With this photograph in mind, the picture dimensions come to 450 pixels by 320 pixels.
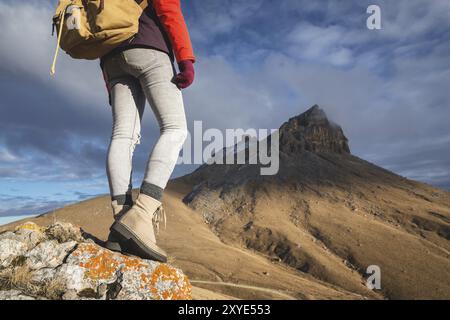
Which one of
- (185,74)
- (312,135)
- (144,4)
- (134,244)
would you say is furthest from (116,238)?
(312,135)

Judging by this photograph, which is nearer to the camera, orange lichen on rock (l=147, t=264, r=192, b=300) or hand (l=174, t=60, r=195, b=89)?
orange lichen on rock (l=147, t=264, r=192, b=300)

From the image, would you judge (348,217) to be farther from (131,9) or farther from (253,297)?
(131,9)

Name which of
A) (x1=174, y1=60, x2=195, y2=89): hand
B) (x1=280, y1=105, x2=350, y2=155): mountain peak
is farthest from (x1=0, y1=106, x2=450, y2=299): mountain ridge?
(x1=174, y1=60, x2=195, y2=89): hand

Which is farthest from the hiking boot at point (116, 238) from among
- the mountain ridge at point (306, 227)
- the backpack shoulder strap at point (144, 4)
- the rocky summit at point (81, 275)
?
the mountain ridge at point (306, 227)

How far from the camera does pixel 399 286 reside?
13953 millimetres

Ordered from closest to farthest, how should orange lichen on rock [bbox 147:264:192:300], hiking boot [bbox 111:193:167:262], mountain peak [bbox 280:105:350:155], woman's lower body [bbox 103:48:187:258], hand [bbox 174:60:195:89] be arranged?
orange lichen on rock [bbox 147:264:192:300], hiking boot [bbox 111:193:167:262], woman's lower body [bbox 103:48:187:258], hand [bbox 174:60:195:89], mountain peak [bbox 280:105:350:155]

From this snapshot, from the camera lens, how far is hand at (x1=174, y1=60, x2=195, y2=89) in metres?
2.97

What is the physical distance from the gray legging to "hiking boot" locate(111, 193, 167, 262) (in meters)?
0.11

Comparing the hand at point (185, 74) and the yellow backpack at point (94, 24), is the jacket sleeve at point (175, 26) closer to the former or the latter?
the hand at point (185, 74)

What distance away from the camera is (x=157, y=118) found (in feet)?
10.1

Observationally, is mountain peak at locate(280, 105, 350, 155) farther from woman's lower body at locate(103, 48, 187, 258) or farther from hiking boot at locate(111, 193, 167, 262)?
hiking boot at locate(111, 193, 167, 262)

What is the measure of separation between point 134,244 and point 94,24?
1.80 metres

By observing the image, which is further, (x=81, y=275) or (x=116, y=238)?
(x=116, y=238)

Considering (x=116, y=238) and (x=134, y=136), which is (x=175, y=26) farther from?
(x=116, y=238)
